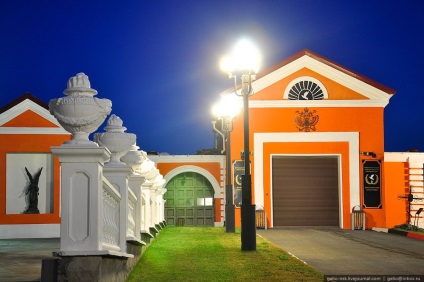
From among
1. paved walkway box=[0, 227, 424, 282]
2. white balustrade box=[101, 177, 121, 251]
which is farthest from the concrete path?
white balustrade box=[101, 177, 121, 251]

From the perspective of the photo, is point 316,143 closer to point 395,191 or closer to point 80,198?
point 395,191

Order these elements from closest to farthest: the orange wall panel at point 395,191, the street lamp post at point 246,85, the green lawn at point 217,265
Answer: the green lawn at point 217,265 < the street lamp post at point 246,85 < the orange wall panel at point 395,191

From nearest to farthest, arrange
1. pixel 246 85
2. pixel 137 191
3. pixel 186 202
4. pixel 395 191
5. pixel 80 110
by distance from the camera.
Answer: pixel 80 110
pixel 137 191
pixel 246 85
pixel 395 191
pixel 186 202

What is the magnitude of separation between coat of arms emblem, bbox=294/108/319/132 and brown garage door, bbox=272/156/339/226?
4.18 ft

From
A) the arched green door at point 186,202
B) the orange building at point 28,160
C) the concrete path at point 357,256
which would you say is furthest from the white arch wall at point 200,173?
the concrete path at point 357,256

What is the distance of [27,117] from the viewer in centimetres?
2298

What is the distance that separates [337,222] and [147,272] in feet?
68.7

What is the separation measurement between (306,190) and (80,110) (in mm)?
23888

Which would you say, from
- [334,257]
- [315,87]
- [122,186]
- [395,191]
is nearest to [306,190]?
[395,191]

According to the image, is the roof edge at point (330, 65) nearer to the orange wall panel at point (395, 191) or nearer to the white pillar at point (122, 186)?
the orange wall panel at point (395, 191)

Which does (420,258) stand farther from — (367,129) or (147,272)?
(367,129)

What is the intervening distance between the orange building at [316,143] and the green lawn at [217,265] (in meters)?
14.3

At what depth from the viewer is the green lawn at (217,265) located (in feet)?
32.2

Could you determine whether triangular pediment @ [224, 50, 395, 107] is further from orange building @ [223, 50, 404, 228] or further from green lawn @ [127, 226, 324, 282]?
green lawn @ [127, 226, 324, 282]
